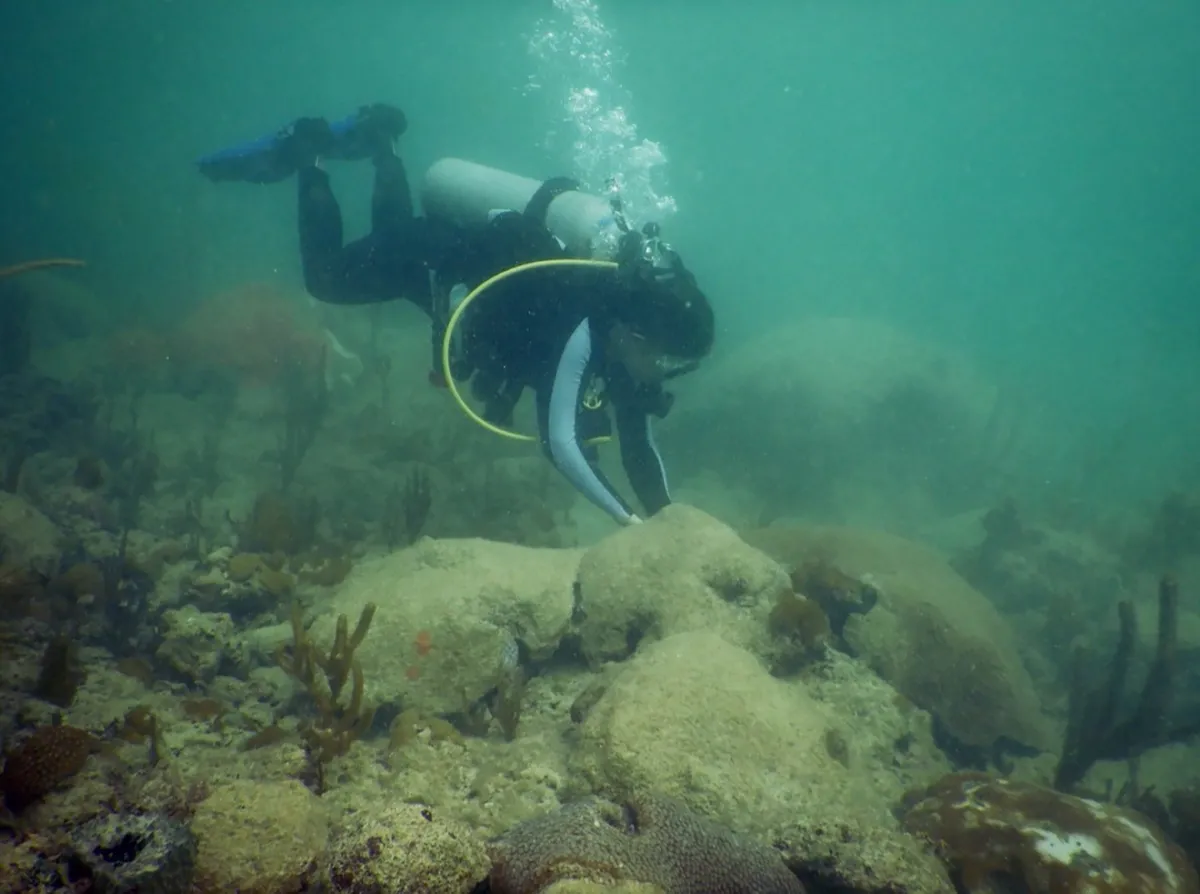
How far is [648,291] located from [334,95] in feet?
554

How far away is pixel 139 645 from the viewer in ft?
16.2

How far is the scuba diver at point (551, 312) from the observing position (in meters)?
5.19

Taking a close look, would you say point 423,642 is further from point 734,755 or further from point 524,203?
point 524,203

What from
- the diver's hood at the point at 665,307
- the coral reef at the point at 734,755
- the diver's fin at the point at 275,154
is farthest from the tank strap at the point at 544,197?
the coral reef at the point at 734,755

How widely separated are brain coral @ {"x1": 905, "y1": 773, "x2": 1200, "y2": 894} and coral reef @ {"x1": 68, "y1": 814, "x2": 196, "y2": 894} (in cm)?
352

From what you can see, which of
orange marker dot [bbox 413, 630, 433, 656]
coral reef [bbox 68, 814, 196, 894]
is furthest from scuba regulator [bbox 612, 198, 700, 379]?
coral reef [bbox 68, 814, 196, 894]

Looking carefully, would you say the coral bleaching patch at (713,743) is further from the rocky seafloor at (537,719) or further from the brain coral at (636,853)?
the brain coral at (636,853)

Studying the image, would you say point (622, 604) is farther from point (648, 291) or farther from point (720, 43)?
point (720, 43)

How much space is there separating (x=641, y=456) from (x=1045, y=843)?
3570mm

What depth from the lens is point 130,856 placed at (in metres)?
2.09

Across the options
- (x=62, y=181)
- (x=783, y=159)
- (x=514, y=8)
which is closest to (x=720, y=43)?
(x=514, y=8)

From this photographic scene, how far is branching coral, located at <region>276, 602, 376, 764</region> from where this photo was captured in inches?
142

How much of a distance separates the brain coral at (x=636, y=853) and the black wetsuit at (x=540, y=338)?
118 inches

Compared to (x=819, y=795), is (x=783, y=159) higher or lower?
higher
